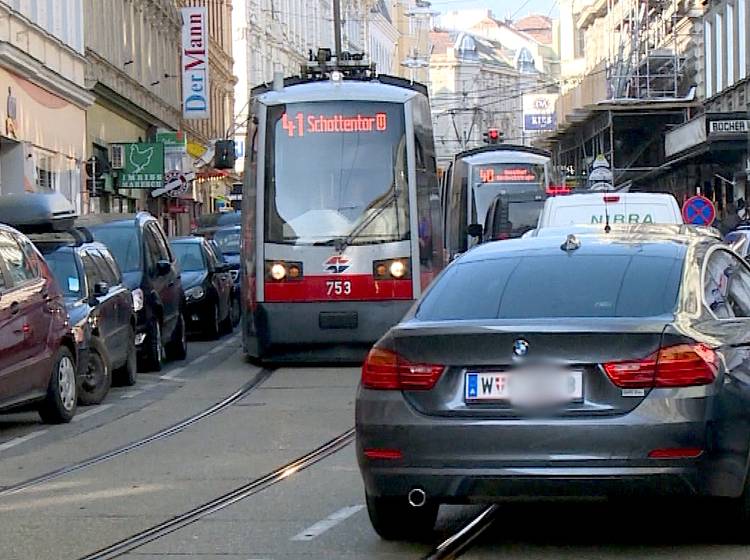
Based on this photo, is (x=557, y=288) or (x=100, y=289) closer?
(x=557, y=288)

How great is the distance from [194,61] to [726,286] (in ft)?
148

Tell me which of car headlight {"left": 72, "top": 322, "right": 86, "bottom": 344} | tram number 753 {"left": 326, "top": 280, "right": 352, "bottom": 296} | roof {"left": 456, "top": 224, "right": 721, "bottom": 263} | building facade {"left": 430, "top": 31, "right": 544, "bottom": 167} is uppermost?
building facade {"left": 430, "top": 31, "right": 544, "bottom": 167}

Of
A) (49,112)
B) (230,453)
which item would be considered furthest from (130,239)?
(49,112)

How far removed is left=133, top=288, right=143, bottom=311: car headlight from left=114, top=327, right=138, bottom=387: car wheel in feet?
3.11

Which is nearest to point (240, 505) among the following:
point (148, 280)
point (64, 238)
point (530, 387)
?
point (530, 387)

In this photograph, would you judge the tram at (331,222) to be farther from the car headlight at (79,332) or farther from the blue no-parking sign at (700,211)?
the blue no-parking sign at (700,211)

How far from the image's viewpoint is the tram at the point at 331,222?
685 inches

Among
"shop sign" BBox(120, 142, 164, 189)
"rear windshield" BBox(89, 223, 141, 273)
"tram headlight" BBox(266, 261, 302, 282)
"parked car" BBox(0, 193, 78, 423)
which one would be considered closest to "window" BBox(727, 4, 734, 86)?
"shop sign" BBox(120, 142, 164, 189)

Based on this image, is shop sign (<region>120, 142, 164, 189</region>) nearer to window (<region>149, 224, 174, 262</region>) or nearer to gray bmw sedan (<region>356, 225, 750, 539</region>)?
window (<region>149, 224, 174, 262</region>)

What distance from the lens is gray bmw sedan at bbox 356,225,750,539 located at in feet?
22.0

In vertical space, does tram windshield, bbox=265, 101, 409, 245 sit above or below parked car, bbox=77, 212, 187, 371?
above

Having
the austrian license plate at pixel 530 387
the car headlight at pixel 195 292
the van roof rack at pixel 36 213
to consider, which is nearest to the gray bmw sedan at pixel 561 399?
the austrian license plate at pixel 530 387

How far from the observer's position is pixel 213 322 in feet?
77.5

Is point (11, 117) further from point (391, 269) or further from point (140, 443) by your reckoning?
point (140, 443)
